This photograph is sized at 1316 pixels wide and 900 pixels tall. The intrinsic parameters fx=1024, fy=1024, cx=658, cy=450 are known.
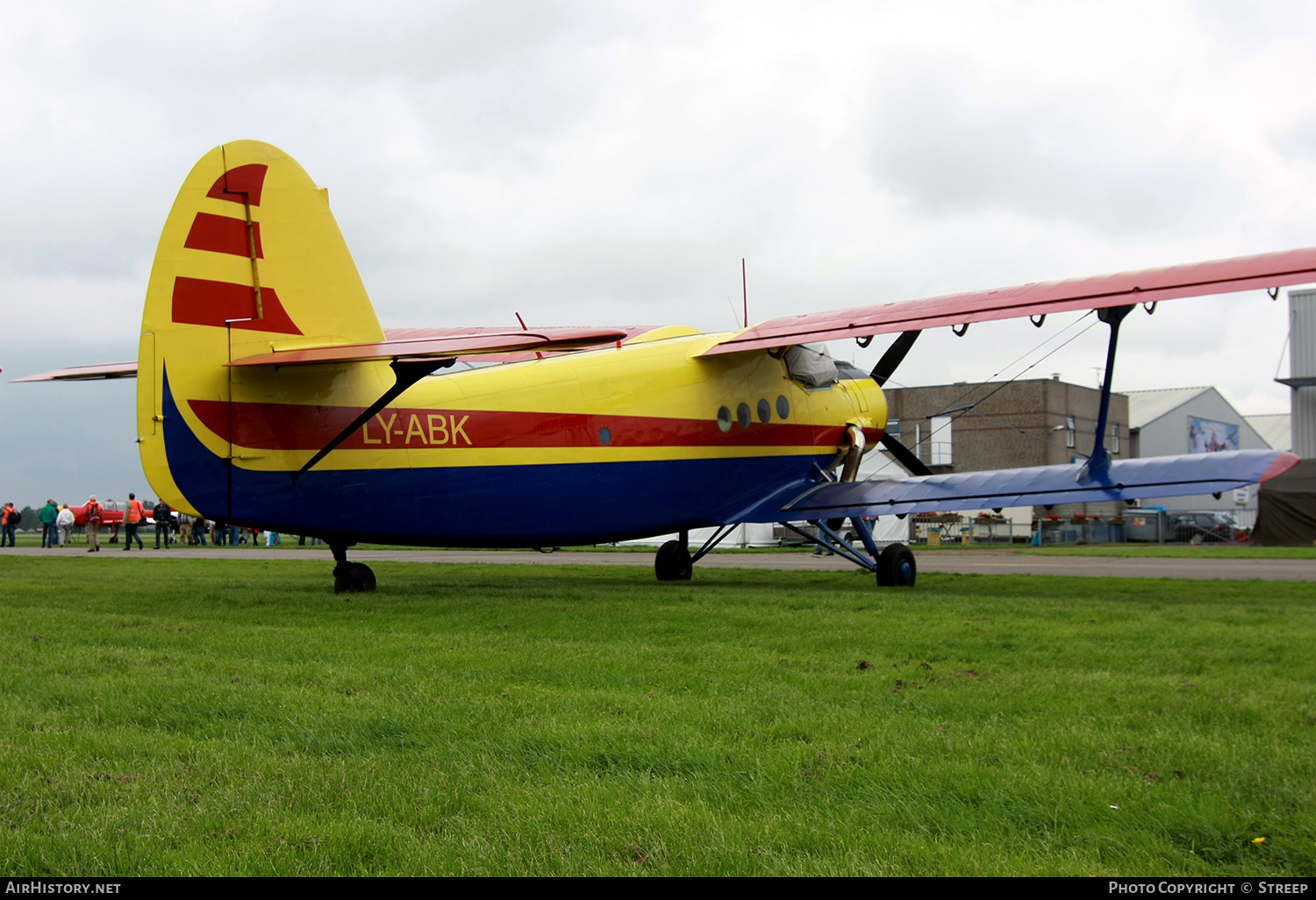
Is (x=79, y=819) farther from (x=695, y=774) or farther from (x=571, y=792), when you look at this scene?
(x=695, y=774)

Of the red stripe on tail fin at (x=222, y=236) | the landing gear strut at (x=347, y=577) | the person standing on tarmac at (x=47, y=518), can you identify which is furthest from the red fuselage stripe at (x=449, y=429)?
the person standing on tarmac at (x=47, y=518)

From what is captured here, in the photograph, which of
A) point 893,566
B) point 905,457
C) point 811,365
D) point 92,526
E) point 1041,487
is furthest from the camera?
point 92,526

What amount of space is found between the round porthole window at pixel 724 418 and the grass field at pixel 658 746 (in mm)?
5517

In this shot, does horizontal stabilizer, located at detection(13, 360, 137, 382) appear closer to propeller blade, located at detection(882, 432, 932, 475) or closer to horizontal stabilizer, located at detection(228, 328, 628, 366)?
horizontal stabilizer, located at detection(228, 328, 628, 366)

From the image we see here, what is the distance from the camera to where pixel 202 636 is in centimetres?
784

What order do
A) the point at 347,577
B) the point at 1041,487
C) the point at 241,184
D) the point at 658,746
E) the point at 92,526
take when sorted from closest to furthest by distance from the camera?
the point at 658,746 → the point at 241,184 → the point at 347,577 → the point at 1041,487 → the point at 92,526

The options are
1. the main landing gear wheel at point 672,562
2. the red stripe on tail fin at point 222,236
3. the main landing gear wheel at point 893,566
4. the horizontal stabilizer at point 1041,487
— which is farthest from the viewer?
the main landing gear wheel at point 672,562

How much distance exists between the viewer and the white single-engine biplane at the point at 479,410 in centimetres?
973

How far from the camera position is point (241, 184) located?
10.2m

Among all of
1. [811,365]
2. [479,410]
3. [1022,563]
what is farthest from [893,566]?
[1022,563]

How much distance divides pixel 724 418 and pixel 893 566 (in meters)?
3.10

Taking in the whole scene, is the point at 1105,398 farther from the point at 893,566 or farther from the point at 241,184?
the point at 241,184

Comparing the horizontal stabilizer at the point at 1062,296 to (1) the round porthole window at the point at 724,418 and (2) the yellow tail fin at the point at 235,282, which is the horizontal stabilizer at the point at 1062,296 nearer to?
(1) the round porthole window at the point at 724,418

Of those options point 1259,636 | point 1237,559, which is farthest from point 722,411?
point 1237,559
